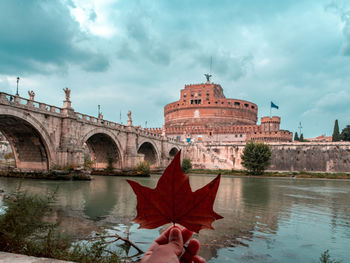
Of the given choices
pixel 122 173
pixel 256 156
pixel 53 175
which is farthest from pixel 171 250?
pixel 256 156

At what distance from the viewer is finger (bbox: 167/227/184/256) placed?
1.85 m

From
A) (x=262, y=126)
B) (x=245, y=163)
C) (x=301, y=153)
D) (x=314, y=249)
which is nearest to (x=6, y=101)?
(x=314, y=249)

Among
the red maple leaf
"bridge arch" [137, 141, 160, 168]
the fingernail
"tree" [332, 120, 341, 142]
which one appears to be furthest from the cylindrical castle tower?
the fingernail

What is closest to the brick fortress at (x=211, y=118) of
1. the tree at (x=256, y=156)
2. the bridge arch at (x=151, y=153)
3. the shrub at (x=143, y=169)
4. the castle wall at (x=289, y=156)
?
the castle wall at (x=289, y=156)

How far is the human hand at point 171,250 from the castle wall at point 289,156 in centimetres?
5253

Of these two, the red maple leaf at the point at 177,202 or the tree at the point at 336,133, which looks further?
the tree at the point at 336,133

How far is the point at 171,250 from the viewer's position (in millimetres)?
1769

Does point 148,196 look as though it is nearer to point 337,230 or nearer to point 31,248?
point 31,248

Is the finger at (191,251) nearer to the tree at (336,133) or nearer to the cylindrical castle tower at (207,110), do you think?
the cylindrical castle tower at (207,110)

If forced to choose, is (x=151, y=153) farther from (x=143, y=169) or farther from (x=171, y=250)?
(x=171, y=250)

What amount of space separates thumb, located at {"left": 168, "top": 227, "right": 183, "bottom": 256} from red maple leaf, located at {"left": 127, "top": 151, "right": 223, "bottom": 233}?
0.07 meters

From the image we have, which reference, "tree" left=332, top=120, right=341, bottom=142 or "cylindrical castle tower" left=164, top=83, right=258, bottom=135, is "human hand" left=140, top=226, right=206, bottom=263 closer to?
"cylindrical castle tower" left=164, top=83, right=258, bottom=135

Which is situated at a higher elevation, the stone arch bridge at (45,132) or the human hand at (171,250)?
the stone arch bridge at (45,132)

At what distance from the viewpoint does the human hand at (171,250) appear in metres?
1.67
